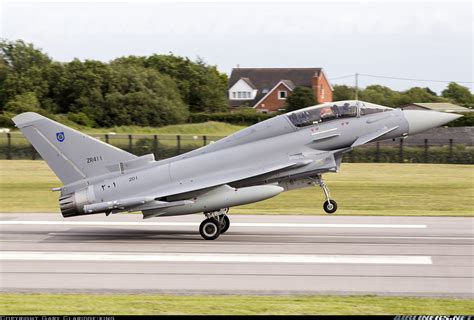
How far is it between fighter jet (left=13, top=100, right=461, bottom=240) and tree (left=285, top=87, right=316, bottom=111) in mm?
31148

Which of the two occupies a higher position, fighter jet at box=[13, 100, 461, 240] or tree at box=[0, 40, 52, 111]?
tree at box=[0, 40, 52, 111]

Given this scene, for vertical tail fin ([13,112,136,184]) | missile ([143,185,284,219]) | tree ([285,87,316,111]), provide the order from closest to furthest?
missile ([143,185,284,219]), vertical tail fin ([13,112,136,184]), tree ([285,87,316,111])

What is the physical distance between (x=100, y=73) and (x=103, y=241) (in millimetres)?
37997

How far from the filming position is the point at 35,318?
1130 centimetres

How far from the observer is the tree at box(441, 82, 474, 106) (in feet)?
163

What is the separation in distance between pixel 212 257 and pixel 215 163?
3145 millimetres

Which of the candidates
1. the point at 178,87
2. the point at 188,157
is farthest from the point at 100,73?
the point at 188,157

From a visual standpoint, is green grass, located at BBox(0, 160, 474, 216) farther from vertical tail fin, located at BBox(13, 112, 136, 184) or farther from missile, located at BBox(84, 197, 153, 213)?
missile, located at BBox(84, 197, 153, 213)

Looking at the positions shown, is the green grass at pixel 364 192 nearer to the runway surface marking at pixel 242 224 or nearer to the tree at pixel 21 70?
the runway surface marking at pixel 242 224

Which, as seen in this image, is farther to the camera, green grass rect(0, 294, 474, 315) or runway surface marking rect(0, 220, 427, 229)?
runway surface marking rect(0, 220, 427, 229)

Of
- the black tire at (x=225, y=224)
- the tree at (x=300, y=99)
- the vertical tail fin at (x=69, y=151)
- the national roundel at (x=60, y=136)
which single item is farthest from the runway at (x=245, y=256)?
the tree at (x=300, y=99)

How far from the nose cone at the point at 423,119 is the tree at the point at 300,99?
3049cm

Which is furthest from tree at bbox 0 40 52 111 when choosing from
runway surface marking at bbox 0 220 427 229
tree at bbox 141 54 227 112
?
runway surface marking at bbox 0 220 427 229

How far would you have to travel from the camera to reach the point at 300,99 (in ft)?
168
